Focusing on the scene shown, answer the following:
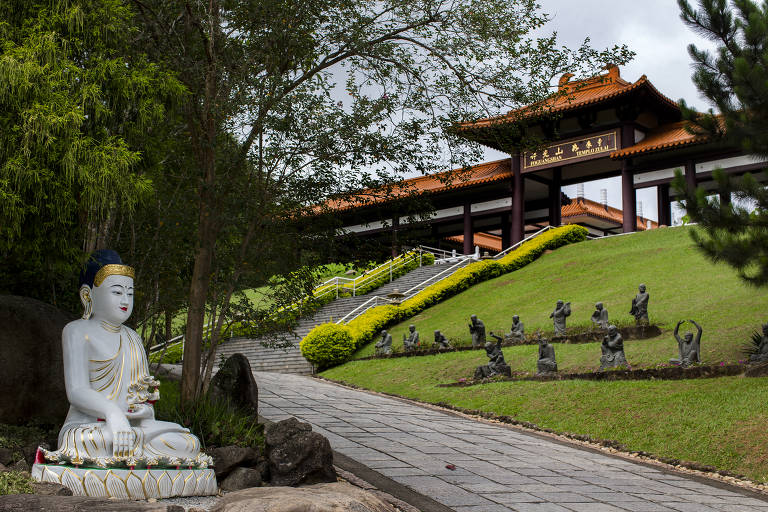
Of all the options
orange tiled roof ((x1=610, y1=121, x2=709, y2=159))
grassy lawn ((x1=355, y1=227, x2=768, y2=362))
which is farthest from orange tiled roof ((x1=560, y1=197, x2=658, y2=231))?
grassy lawn ((x1=355, y1=227, x2=768, y2=362))

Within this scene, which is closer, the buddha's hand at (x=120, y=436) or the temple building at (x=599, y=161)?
the buddha's hand at (x=120, y=436)

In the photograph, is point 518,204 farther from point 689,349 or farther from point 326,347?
point 689,349

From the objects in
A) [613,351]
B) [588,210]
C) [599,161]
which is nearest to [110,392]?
[613,351]

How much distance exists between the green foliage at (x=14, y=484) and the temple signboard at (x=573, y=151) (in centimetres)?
2305

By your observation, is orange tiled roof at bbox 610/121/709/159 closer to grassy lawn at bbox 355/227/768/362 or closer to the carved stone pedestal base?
grassy lawn at bbox 355/227/768/362

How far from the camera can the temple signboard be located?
2633 cm

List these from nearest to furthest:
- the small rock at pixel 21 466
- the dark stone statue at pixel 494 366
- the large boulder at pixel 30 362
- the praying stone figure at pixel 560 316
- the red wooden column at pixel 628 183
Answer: the small rock at pixel 21 466 < the large boulder at pixel 30 362 < the dark stone statue at pixel 494 366 < the praying stone figure at pixel 560 316 < the red wooden column at pixel 628 183

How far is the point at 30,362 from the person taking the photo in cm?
690

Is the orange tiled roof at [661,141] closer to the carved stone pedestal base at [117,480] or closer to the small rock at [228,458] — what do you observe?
the small rock at [228,458]

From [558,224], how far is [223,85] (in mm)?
23246

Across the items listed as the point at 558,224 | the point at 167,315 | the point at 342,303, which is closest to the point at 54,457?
the point at 167,315

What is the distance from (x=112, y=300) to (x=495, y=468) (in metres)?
4.16

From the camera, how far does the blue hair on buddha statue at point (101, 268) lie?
6164 mm

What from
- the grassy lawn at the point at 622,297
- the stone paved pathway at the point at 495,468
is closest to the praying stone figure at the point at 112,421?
the stone paved pathway at the point at 495,468
